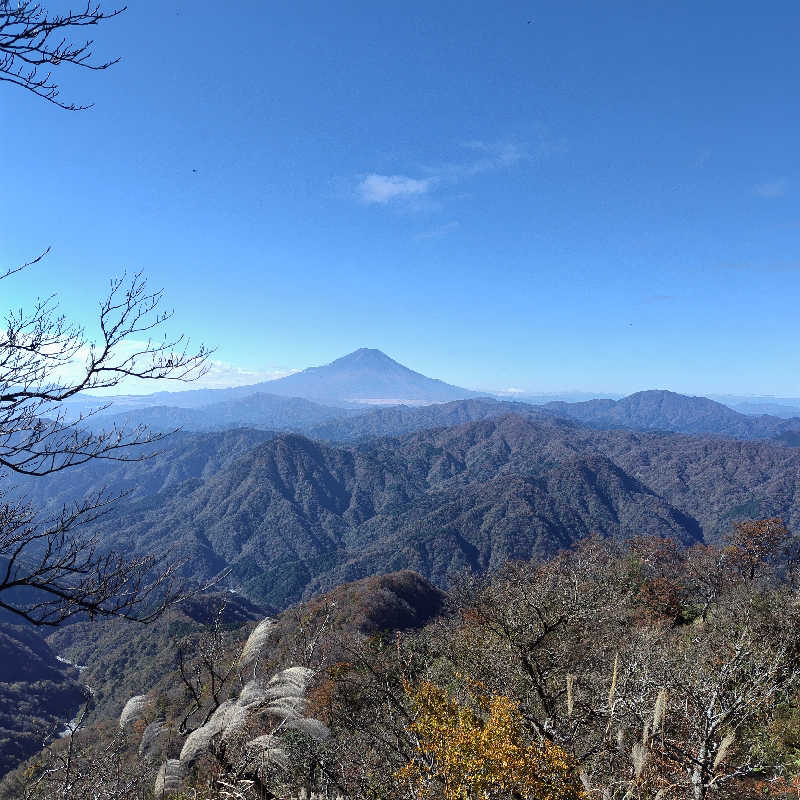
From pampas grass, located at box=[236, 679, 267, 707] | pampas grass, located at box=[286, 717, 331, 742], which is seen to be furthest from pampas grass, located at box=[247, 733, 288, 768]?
pampas grass, located at box=[236, 679, 267, 707]

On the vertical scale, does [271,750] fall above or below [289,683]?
below

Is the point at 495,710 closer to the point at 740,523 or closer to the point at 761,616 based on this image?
the point at 761,616

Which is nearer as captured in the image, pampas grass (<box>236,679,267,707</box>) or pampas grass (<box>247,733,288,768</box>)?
pampas grass (<box>247,733,288,768</box>)

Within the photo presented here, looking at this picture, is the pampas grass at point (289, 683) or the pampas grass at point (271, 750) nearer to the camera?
the pampas grass at point (271, 750)

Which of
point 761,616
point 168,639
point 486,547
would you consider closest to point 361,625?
point 761,616

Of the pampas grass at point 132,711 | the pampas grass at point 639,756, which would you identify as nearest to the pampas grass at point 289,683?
the pampas grass at point 132,711

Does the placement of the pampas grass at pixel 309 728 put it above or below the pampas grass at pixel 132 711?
above

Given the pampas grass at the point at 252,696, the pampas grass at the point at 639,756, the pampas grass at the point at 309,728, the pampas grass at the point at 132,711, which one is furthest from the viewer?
the pampas grass at the point at 132,711

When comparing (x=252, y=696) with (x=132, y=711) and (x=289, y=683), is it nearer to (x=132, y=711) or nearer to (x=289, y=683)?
(x=289, y=683)

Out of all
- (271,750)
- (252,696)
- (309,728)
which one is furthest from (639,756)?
(252,696)

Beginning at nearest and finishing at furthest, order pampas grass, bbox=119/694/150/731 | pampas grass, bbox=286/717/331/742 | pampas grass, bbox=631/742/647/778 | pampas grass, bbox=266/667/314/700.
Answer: pampas grass, bbox=631/742/647/778 → pampas grass, bbox=286/717/331/742 → pampas grass, bbox=266/667/314/700 → pampas grass, bbox=119/694/150/731

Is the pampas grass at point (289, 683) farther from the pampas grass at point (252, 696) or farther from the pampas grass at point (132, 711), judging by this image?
the pampas grass at point (132, 711)

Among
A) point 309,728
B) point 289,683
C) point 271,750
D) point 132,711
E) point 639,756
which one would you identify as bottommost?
point 132,711

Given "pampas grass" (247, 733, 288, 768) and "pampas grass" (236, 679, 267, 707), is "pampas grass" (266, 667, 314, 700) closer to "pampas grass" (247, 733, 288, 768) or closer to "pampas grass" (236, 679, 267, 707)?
"pampas grass" (236, 679, 267, 707)
